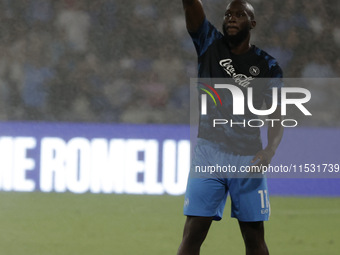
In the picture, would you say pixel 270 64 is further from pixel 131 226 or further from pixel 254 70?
pixel 131 226

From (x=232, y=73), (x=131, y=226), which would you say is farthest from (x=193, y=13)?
(x=131, y=226)

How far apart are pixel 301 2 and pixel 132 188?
295cm

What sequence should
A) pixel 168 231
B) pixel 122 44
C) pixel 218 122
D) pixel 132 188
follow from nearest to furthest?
pixel 218 122, pixel 168 231, pixel 132 188, pixel 122 44

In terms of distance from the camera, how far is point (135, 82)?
7.46 meters

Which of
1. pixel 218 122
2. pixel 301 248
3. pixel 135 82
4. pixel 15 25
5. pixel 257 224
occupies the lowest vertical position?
pixel 301 248

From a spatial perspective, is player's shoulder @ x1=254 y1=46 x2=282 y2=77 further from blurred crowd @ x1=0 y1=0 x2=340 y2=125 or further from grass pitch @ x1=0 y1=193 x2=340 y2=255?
blurred crowd @ x1=0 y1=0 x2=340 y2=125

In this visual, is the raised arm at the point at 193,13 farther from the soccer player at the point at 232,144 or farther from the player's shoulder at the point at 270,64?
the player's shoulder at the point at 270,64

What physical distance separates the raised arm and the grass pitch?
1776 mm

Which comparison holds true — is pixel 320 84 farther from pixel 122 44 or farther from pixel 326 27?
pixel 122 44

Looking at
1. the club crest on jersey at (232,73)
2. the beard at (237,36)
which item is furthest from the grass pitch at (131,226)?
the beard at (237,36)

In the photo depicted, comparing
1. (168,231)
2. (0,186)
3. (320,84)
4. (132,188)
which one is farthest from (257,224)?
(320,84)

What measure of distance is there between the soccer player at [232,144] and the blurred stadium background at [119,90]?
8.59 ft

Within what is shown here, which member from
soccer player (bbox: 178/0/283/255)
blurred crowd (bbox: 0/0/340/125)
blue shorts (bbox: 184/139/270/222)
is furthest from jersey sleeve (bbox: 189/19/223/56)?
blurred crowd (bbox: 0/0/340/125)

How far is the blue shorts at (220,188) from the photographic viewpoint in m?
3.31
